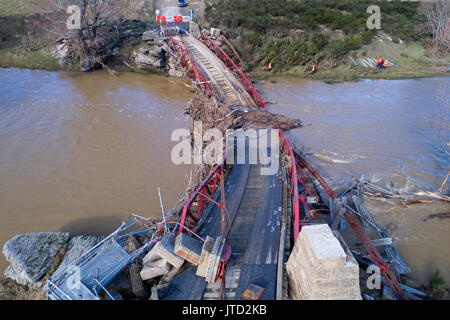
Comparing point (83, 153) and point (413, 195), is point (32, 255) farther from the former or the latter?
point (413, 195)

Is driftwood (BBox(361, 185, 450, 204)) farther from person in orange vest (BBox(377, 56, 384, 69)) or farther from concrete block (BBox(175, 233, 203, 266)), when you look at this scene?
person in orange vest (BBox(377, 56, 384, 69))

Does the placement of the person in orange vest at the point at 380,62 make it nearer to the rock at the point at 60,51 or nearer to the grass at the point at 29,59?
the rock at the point at 60,51

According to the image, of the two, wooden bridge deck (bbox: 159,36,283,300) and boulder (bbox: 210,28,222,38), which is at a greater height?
boulder (bbox: 210,28,222,38)

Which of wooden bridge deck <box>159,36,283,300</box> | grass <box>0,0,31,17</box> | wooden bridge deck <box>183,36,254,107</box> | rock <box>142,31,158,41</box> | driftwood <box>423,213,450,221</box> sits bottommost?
driftwood <box>423,213,450,221</box>

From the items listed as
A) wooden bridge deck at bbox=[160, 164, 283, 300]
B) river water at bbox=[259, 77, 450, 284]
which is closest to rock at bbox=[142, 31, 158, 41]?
river water at bbox=[259, 77, 450, 284]

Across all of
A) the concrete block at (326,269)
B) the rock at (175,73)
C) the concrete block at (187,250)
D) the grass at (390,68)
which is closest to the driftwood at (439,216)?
the concrete block at (326,269)

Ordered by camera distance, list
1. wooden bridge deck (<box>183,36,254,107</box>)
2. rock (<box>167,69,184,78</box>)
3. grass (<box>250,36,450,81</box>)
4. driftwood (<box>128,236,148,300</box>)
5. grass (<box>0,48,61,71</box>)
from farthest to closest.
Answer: grass (<box>250,36,450,81</box>), grass (<box>0,48,61,71</box>), rock (<box>167,69,184,78</box>), wooden bridge deck (<box>183,36,254,107</box>), driftwood (<box>128,236,148,300</box>)
